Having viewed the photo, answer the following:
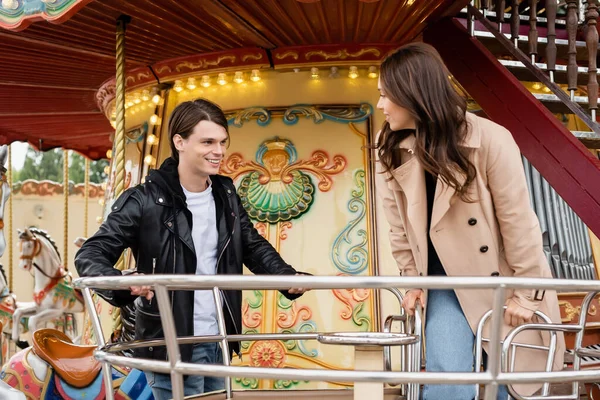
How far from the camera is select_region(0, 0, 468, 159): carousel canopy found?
4.73m

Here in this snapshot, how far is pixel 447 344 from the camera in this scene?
2529 mm

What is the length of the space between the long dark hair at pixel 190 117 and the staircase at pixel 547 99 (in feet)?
6.76

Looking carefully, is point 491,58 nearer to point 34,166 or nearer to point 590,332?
point 590,332

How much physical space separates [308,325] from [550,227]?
2.05m

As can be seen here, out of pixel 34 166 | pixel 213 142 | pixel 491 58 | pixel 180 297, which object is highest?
pixel 34 166

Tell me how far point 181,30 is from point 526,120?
7.69 feet

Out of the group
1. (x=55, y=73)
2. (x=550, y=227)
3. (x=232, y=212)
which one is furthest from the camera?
(x=55, y=73)

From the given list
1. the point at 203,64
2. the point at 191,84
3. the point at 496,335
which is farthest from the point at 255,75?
the point at 496,335

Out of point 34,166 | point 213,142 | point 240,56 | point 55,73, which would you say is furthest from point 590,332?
point 34,166

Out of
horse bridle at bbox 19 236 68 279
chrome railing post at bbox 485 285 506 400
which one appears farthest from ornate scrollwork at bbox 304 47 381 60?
horse bridle at bbox 19 236 68 279

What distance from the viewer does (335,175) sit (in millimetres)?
5527

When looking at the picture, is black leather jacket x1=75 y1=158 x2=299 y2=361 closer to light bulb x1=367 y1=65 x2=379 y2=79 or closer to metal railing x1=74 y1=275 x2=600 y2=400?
metal railing x1=74 y1=275 x2=600 y2=400

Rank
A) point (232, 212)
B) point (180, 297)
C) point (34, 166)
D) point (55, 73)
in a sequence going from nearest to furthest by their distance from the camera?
point (180, 297) → point (232, 212) → point (55, 73) → point (34, 166)

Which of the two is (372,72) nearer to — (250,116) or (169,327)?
(250,116)
